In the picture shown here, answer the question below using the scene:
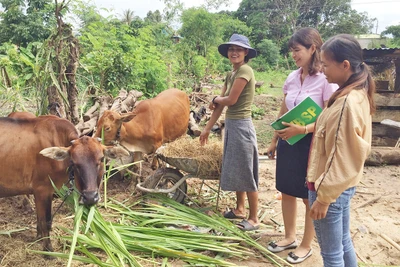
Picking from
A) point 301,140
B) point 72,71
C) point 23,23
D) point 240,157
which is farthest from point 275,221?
point 23,23

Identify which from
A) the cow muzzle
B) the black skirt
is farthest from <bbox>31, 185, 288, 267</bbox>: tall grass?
the black skirt

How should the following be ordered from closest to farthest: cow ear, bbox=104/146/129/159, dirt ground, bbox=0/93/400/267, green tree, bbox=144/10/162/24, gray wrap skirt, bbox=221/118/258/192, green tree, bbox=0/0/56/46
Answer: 1. cow ear, bbox=104/146/129/159
2. dirt ground, bbox=0/93/400/267
3. gray wrap skirt, bbox=221/118/258/192
4. green tree, bbox=0/0/56/46
5. green tree, bbox=144/10/162/24

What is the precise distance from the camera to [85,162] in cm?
311

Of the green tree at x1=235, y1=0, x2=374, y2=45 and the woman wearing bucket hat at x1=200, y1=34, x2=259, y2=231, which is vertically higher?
the green tree at x1=235, y1=0, x2=374, y2=45

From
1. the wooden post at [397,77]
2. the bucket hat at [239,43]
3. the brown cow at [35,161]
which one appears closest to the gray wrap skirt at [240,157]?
the bucket hat at [239,43]

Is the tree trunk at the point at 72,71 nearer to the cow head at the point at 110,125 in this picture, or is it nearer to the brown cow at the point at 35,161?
the cow head at the point at 110,125

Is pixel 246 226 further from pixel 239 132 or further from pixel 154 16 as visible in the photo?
pixel 154 16

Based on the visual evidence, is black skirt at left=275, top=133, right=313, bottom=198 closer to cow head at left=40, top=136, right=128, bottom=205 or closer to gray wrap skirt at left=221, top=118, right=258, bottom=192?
gray wrap skirt at left=221, top=118, right=258, bottom=192

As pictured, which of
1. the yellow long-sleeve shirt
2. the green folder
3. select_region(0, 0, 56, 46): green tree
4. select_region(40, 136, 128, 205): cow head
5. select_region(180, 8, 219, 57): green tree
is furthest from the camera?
select_region(180, 8, 219, 57): green tree

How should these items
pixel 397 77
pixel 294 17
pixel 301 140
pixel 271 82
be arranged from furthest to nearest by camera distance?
1. pixel 294 17
2. pixel 271 82
3. pixel 397 77
4. pixel 301 140

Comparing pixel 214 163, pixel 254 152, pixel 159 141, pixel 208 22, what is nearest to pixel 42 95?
pixel 159 141

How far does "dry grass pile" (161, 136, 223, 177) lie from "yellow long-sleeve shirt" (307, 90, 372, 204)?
2222mm

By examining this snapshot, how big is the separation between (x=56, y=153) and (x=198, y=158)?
169 cm

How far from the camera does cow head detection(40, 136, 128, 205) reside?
9.99 feet
